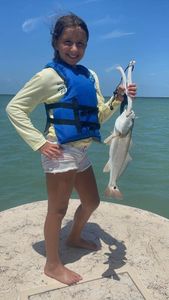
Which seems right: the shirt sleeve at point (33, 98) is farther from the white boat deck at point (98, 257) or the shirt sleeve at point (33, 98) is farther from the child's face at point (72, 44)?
the white boat deck at point (98, 257)

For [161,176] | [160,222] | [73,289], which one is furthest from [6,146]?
[73,289]

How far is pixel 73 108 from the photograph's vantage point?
3340mm

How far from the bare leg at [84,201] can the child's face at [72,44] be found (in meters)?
1.14

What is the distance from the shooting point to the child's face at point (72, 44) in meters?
3.31

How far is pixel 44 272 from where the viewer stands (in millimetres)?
3820

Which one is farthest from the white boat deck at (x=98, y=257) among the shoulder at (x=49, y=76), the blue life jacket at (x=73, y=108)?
the shoulder at (x=49, y=76)

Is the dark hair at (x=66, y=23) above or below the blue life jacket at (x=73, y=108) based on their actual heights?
above

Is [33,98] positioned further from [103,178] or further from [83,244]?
[103,178]

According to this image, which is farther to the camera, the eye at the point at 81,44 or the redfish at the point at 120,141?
the eye at the point at 81,44

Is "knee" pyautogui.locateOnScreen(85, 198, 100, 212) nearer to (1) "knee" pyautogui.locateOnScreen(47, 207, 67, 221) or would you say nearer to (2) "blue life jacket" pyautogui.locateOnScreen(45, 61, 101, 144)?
(1) "knee" pyautogui.locateOnScreen(47, 207, 67, 221)

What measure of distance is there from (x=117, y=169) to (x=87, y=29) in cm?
126

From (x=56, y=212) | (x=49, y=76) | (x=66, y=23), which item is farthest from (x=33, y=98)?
(x=56, y=212)

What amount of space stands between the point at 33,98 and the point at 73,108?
35 cm

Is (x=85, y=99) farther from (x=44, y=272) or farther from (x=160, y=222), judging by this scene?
(x=160, y=222)
